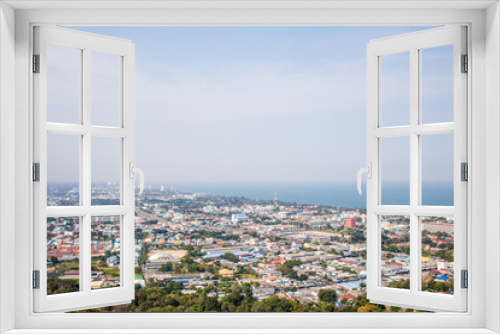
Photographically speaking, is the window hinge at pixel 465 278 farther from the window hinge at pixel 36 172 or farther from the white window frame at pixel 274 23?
the window hinge at pixel 36 172

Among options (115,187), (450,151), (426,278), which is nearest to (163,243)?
(115,187)

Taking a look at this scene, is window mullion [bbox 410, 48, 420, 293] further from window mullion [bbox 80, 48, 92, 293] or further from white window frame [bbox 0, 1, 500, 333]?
window mullion [bbox 80, 48, 92, 293]

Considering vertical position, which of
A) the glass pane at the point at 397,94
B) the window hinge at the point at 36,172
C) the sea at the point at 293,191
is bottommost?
the sea at the point at 293,191

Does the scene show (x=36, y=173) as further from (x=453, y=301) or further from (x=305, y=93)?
(x=305, y=93)

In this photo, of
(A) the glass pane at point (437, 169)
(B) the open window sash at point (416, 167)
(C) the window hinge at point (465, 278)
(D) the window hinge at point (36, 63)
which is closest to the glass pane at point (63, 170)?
(D) the window hinge at point (36, 63)

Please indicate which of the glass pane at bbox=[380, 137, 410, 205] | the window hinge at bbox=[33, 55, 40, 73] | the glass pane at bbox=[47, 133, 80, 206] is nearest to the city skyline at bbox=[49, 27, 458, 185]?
the glass pane at bbox=[380, 137, 410, 205]

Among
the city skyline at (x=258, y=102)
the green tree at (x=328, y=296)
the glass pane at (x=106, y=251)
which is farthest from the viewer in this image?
the city skyline at (x=258, y=102)

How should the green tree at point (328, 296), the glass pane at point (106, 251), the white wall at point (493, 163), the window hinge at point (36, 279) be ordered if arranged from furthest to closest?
1. the green tree at point (328, 296)
2. the glass pane at point (106, 251)
3. the window hinge at point (36, 279)
4. the white wall at point (493, 163)
